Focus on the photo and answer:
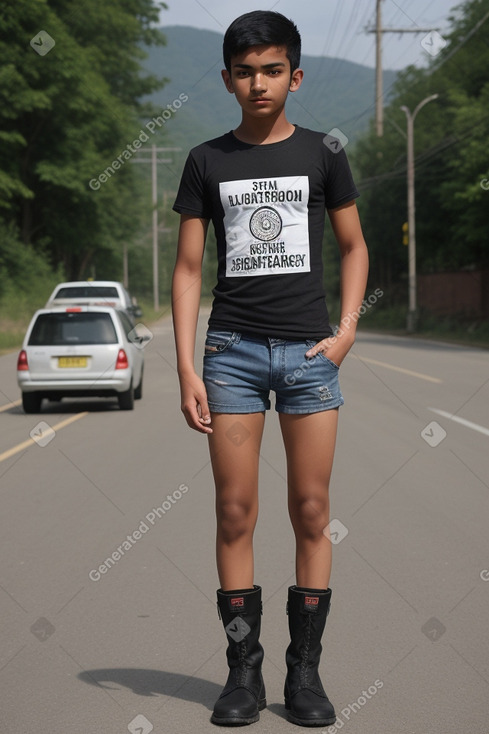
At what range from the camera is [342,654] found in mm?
4488

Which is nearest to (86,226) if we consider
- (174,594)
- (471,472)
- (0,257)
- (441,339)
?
(0,257)

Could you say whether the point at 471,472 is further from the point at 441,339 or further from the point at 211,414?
the point at 441,339

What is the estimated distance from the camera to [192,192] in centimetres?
374

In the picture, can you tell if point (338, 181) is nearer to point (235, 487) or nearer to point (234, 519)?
point (235, 487)

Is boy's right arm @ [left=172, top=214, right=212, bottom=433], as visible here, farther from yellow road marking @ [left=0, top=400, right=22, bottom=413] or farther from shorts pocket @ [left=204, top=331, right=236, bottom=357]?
yellow road marking @ [left=0, top=400, right=22, bottom=413]

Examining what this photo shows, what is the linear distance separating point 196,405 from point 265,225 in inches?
A: 24.9

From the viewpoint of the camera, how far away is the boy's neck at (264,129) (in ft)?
12.0

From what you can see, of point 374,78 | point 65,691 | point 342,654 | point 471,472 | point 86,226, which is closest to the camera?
point 65,691

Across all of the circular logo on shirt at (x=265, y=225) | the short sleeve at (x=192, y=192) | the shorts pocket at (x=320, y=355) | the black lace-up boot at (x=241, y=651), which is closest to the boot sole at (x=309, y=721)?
the black lace-up boot at (x=241, y=651)

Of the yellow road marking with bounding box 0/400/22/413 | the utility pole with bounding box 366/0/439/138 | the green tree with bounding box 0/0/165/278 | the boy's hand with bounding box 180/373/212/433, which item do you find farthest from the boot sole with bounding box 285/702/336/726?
the utility pole with bounding box 366/0/439/138

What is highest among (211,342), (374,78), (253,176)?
(374,78)

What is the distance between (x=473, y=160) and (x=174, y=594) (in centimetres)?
2983

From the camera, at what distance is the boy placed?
Result: 144 inches

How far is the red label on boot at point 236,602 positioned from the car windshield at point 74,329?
12.0 meters
